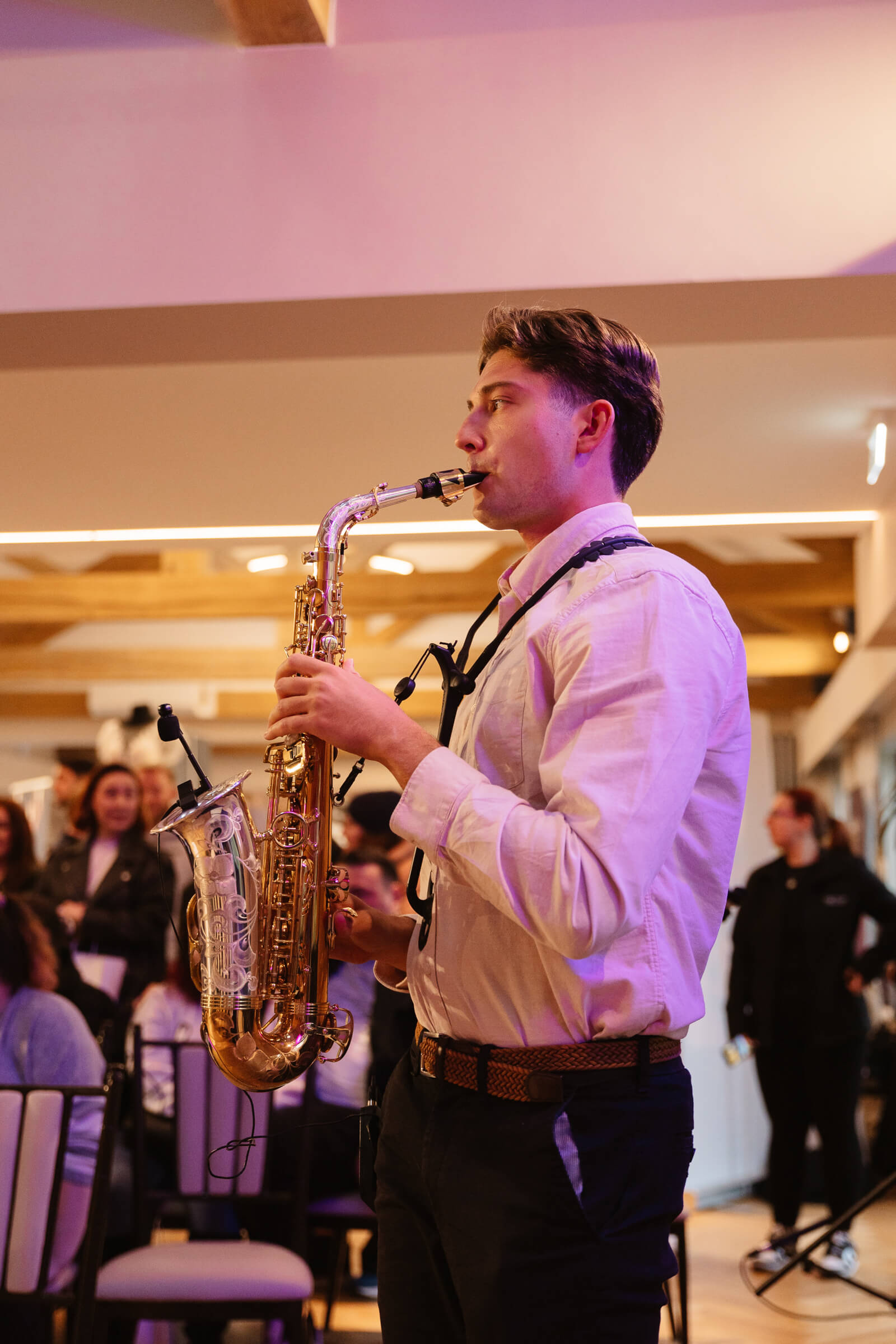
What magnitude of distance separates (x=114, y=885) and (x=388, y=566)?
8.23 ft

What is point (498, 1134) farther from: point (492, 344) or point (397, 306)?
point (397, 306)

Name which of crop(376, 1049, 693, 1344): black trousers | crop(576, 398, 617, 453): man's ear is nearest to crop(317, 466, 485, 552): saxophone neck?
crop(576, 398, 617, 453): man's ear

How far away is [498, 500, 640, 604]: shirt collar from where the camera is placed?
1.50m

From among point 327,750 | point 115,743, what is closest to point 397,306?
point 327,750

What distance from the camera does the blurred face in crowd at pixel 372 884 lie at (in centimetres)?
428

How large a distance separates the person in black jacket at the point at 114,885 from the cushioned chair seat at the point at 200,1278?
196 cm

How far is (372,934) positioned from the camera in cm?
164

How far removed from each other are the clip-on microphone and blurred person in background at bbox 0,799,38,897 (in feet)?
10.7

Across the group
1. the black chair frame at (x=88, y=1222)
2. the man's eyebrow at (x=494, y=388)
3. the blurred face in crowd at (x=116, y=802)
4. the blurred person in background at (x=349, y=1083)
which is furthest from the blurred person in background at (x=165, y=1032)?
the man's eyebrow at (x=494, y=388)

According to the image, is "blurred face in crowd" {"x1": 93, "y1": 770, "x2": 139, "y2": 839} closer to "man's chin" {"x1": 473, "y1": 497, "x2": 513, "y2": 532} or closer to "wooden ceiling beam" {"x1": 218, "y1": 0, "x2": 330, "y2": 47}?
"wooden ceiling beam" {"x1": 218, "y1": 0, "x2": 330, "y2": 47}

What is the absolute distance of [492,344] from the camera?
5.33 feet

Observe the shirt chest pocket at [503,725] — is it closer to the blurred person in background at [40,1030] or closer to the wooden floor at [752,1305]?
the blurred person in background at [40,1030]

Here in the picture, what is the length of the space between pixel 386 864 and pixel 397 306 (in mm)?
2384

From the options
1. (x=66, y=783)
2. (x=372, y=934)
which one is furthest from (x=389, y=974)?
(x=66, y=783)
